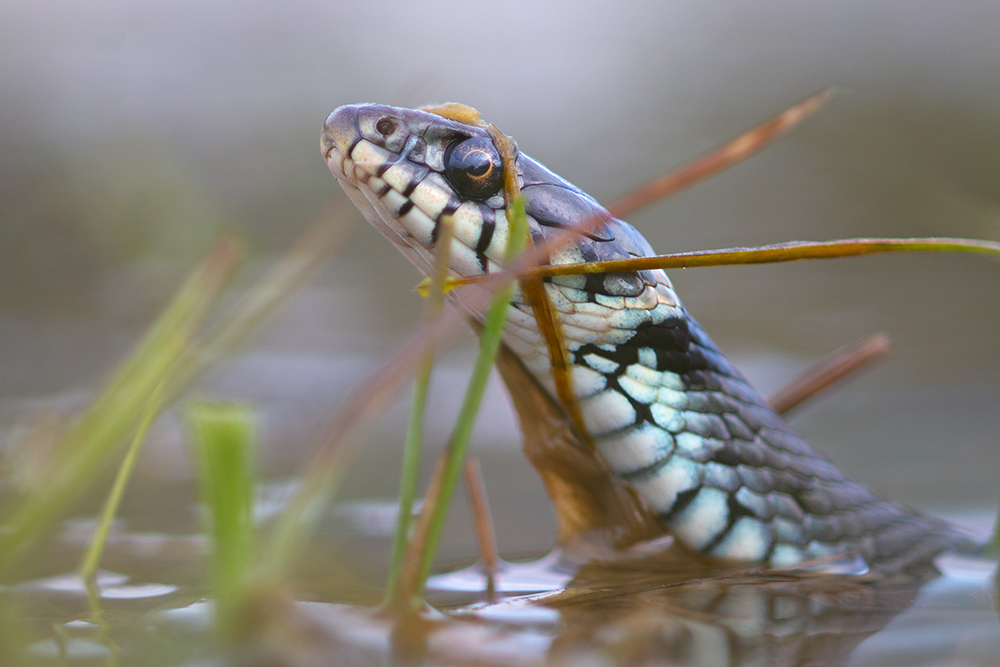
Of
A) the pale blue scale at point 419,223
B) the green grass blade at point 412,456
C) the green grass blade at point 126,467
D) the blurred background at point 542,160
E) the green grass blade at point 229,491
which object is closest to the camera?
the green grass blade at point 229,491

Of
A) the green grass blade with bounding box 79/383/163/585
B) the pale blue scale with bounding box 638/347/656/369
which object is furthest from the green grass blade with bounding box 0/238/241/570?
the pale blue scale with bounding box 638/347/656/369

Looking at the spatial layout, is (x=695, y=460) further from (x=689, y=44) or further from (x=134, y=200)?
(x=689, y=44)

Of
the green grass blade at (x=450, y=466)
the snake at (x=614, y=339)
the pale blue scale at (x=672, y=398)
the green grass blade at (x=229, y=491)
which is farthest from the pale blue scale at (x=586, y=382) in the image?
the green grass blade at (x=229, y=491)

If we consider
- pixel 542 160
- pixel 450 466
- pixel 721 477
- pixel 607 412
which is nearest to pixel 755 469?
pixel 721 477

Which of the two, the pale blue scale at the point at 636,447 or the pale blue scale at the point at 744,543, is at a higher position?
the pale blue scale at the point at 636,447

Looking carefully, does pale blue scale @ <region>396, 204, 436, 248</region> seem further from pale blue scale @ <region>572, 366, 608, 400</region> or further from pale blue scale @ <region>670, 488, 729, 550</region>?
pale blue scale @ <region>670, 488, 729, 550</region>

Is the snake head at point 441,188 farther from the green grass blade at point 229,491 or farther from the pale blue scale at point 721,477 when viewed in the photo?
the green grass blade at point 229,491
